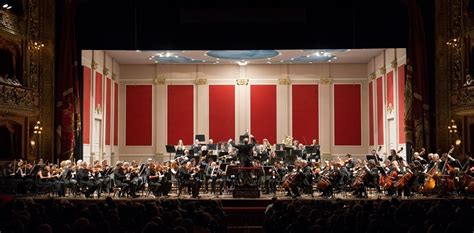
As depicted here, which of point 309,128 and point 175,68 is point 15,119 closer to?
point 175,68

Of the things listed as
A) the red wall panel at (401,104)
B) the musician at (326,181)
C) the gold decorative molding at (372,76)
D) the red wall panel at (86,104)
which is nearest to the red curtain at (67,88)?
the red wall panel at (86,104)

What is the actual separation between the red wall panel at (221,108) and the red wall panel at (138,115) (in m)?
2.80

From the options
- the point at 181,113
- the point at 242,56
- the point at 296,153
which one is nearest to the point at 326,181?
the point at 296,153

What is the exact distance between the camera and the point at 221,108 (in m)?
27.6

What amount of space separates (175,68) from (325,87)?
6.92 m

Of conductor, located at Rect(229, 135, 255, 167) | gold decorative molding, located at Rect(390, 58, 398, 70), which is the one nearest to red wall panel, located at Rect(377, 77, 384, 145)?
gold decorative molding, located at Rect(390, 58, 398, 70)

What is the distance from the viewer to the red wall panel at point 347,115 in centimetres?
2733

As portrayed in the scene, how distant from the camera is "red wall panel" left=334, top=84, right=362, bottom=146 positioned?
27328 mm

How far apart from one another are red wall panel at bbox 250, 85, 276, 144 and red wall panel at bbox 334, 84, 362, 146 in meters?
2.86

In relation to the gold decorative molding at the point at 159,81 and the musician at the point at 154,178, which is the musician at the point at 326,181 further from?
the gold decorative molding at the point at 159,81

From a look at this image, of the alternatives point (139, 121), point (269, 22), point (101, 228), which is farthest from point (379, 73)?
point (101, 228)

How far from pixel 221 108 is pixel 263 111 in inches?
76.0

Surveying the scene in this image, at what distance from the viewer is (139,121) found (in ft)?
90.5

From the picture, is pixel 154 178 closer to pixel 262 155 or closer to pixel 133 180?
pixel 133 180
